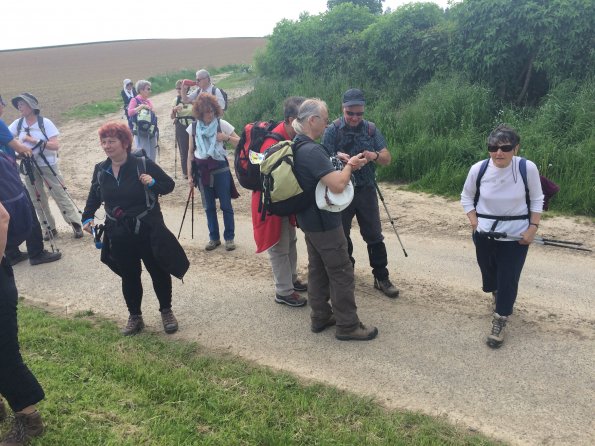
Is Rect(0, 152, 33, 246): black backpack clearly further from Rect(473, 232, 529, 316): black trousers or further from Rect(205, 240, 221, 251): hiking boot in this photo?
Rect(473, 232, 529, 316): black trousers

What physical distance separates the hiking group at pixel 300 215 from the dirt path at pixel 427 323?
25 cm

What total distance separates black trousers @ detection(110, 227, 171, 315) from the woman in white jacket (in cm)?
281

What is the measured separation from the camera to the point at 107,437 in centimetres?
303

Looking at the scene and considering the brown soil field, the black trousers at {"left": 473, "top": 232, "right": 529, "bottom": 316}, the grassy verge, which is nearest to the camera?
the black trousers at {"left": 473, "top": 232, "right": 529, "bottom": 316}

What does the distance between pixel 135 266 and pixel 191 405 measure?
1612mm

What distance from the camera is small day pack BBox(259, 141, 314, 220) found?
379 cm

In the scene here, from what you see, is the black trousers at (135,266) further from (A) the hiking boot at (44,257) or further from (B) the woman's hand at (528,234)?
(B) the woman's hand at (528,234)

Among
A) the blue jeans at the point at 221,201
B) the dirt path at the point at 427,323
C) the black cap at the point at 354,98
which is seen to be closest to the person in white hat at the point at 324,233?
the dirt path at the point at 427,323

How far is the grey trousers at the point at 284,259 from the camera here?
479 cm

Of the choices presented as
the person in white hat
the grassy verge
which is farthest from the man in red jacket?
the grassy verge

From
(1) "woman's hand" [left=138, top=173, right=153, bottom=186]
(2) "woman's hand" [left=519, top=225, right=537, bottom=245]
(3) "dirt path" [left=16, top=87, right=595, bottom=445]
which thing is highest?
(1) "woman's hand" [left=138, top=173, right=153, bottom=186]

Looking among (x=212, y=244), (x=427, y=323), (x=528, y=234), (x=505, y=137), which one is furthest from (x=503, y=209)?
(x=212, y=244)

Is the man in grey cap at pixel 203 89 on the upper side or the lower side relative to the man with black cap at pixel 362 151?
upper

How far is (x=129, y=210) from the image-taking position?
420 centimetres
